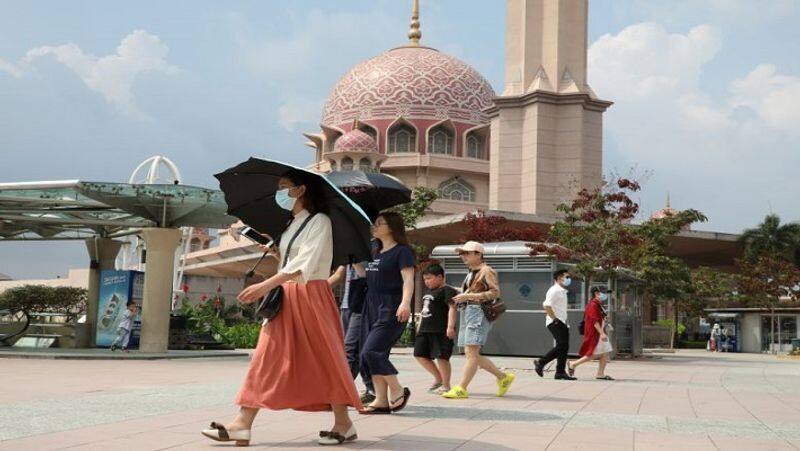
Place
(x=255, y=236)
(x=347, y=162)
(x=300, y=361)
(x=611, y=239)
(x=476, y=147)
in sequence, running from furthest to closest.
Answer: (x=476, y=147), (x=347, y=162), (x=611, y=239), (x=255, y=236), (x=300, y=361)

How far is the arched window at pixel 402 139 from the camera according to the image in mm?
60500

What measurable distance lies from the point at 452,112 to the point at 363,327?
5394 centimetres

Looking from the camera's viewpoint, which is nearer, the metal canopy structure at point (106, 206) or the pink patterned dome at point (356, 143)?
the metal canopy structure at point (106, 206)

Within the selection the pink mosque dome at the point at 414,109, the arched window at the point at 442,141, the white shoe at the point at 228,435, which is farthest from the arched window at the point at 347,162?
the white shoe at the point at 228,435

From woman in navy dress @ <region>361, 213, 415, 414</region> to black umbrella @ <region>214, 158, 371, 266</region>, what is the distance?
1080mm

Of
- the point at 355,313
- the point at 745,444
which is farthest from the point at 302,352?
the point at 745,444

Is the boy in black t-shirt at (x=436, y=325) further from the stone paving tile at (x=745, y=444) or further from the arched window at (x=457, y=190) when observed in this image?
the arched window at (x=457, y=190)

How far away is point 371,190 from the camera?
26.3ft

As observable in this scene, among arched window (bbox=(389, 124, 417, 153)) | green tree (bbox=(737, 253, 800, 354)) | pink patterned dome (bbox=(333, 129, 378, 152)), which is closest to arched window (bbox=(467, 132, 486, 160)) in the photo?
arched window (bbox=(389, 124, 417, 153))

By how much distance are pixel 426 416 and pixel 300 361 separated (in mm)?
2069

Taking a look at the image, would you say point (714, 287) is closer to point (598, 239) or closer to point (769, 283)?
point (769, 283)

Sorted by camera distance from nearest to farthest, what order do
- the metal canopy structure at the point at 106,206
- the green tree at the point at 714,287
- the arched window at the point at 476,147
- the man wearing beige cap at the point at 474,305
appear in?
1. the man wearing beige cap at the point at 474,305
2. the metal canopy structure at the point at 106,206
3. the green tree at the point at 714,287
4. the arched window at the point at 476,147

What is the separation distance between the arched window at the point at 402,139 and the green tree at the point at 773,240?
22348mm

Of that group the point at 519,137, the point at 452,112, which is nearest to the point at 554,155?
the point at 519,137
